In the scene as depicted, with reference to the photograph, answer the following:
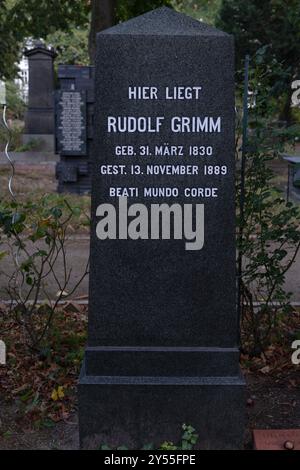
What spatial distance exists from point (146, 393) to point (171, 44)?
188cm

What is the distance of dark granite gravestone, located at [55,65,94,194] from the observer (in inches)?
485

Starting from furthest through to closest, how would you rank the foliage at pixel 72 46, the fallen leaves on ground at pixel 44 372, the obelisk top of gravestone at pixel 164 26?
1. the foliage at pixel 72 46
2. the fallen leaves on ground at pixel 44 372
3. the obelisk top of gravestone at pixel 164 26

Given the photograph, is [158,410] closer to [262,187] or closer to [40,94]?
[262,187]

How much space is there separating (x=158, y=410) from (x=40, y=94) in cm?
1910

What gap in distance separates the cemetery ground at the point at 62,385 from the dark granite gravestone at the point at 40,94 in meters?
16.0

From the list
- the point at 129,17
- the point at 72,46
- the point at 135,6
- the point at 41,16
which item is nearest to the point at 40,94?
the point at 41,16

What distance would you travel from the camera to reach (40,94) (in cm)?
2153

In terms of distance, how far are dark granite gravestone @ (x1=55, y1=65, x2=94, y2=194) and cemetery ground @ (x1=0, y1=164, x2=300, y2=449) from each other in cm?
683

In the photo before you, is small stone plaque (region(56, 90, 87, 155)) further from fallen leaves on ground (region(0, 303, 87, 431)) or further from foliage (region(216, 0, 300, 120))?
foliage (region(216, 0, 300, 120))

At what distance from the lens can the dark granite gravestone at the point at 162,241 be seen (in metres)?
3.52

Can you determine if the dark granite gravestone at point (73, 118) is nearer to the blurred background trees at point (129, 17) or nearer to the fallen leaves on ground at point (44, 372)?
the blurred background trees at point (129, 17)

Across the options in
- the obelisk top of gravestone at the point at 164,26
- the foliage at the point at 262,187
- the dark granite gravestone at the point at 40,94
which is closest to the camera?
the obelisk top of gravestone at the point at 164,26

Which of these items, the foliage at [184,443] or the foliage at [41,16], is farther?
the foliage at [41,16]

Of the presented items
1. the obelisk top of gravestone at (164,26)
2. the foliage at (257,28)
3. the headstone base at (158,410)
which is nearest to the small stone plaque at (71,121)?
the obelisk top of gravestone at (164,26)
